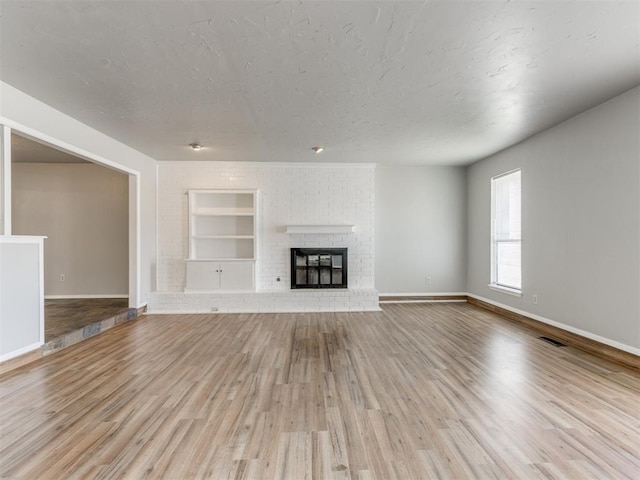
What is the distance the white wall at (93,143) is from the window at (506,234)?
19.7 ft

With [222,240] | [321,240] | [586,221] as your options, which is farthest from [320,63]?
[222,240]

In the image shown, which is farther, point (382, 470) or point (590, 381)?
point (590, 381)

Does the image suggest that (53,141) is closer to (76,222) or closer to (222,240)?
(222,240)

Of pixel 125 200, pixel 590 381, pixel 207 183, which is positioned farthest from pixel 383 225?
pixel 125 200

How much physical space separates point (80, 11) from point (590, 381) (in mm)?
4607

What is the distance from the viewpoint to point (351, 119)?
3.72 meters

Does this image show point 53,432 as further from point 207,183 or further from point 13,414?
point 207,183

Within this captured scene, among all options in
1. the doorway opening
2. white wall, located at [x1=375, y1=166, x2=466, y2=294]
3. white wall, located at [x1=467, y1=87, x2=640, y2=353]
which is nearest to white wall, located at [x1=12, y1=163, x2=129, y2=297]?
the doorway opening

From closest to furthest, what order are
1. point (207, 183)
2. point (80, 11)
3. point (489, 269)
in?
point (80, 11), point (489, 269), point (207, 183)

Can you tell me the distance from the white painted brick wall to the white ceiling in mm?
1844

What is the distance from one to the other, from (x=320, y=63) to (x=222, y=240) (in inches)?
167

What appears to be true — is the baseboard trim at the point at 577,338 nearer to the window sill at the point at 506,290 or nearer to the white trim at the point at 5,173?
the window sill at the point at 506,290

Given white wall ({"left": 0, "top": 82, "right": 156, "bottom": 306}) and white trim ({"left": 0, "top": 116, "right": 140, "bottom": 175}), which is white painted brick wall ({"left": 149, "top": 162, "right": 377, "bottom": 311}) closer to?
white wall ({"left": 0, "top": 82, "right": 156, "bottom": 306})

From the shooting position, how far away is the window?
16.1 ft
